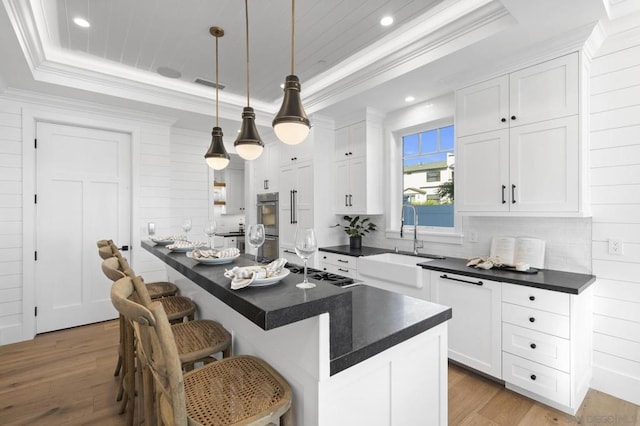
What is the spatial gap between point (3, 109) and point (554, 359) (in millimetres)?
5479

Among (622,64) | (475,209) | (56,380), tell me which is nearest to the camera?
(622,64)

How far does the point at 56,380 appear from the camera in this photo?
2.59 meters

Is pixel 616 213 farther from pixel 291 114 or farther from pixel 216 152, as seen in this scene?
pixel 216 152

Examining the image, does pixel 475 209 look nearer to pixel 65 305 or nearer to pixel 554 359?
pixel 554 359

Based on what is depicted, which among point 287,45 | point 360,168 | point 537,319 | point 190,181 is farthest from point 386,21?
point 190,181

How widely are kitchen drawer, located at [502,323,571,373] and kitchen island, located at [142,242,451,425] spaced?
3.57ft

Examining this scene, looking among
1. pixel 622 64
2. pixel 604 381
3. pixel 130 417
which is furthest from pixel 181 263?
pixel 622 64

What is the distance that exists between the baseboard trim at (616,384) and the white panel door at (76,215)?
5009 millimetres

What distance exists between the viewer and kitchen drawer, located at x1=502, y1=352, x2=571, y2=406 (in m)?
2.06

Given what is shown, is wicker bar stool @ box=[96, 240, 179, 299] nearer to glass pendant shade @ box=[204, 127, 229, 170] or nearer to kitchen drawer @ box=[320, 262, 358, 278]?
glass pendant shade @ box=[204, 127, 229, 170]

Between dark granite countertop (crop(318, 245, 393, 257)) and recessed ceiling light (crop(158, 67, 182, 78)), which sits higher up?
recessed ceiling light (crop(158, 67, 182, 78))

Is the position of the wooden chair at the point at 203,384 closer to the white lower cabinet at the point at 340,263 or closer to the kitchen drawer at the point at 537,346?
the kitchen drawer at the point at 537,346

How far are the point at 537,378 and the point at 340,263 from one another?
2.12 meters

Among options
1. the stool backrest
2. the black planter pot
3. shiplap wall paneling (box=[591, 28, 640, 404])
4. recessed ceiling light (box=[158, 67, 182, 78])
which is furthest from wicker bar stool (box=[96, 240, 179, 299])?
shiplap wall paneling (box=[591, 28, 640, 404])
